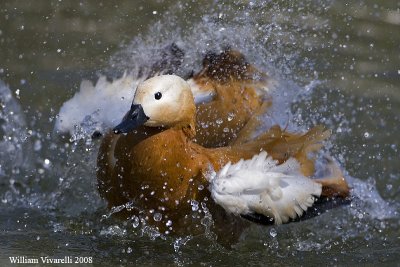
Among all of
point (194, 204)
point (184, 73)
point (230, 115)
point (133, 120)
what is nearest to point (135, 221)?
point (194, 204)

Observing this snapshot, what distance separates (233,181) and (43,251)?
0.89m

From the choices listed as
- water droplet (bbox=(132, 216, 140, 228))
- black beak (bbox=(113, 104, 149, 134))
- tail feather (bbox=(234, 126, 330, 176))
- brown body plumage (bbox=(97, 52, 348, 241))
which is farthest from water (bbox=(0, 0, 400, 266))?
black beak (bbox=(113, 104, 149, 134))

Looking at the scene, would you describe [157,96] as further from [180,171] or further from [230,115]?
[230,115]

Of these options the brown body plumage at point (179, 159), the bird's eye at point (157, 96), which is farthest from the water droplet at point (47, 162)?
the bird's eye at point (157, 96)

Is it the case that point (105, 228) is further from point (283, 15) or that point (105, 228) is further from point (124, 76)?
point (283, 15)

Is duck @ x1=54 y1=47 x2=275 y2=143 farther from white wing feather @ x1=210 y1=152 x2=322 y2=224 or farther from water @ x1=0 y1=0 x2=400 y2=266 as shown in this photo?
white wing feather @ x1=210 y1=152 x2=322 y2=224

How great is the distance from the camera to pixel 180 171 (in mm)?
3732

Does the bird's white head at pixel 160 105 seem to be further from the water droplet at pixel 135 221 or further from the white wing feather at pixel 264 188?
the water droplet at pixel 135 221

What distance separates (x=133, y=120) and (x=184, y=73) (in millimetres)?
1065

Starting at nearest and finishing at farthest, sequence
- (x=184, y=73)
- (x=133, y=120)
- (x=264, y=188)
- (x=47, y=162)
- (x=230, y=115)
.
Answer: (x=133, y=120)
(x=264, y=188)
(x=230, y=115)
(x=184, y=73)
(x=47, y=162)

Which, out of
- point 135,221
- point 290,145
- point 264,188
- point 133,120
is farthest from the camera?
point 290,145

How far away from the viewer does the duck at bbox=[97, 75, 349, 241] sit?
364cm

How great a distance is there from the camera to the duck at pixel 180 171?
11.9 ft

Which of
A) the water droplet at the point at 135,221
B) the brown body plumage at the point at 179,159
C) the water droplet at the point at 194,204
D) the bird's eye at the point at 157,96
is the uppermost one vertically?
the bird's eye at the point at 157,96
